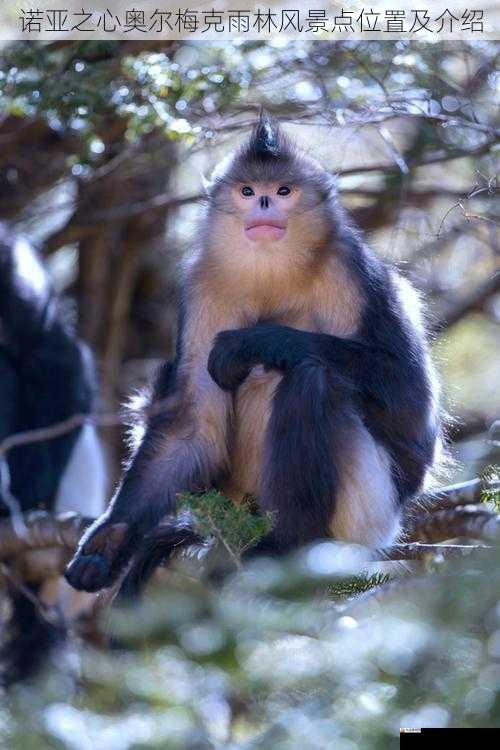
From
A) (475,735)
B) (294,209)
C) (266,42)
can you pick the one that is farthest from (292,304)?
(475,735)

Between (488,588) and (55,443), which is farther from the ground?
(488,588)

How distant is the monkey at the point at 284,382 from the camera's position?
11.6 feet

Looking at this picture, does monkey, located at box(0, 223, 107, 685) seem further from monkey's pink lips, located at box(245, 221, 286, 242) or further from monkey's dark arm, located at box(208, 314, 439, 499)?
monkey's dark arm, located at box(208, 314, 439, 499)

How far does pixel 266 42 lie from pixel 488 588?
12.8ft

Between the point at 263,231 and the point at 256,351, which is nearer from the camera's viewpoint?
the point at 256,351

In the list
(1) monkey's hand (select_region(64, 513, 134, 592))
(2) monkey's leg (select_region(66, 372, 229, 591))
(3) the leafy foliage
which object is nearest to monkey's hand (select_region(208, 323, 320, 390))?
(2) monkey's leg (select_region(66, 372, 229, 591))

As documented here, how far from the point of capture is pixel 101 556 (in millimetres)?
3730

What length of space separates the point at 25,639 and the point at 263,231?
242cm

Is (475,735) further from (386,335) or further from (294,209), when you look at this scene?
(294,209)

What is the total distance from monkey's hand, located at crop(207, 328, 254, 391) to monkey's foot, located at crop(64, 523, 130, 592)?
575mm

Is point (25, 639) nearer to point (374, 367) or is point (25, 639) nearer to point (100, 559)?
point (100, 559)

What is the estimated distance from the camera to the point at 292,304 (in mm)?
4086

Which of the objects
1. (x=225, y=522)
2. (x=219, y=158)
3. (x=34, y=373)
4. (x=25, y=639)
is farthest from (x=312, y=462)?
(x=34, y=373)

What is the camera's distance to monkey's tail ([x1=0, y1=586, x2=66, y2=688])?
514 centimetres
